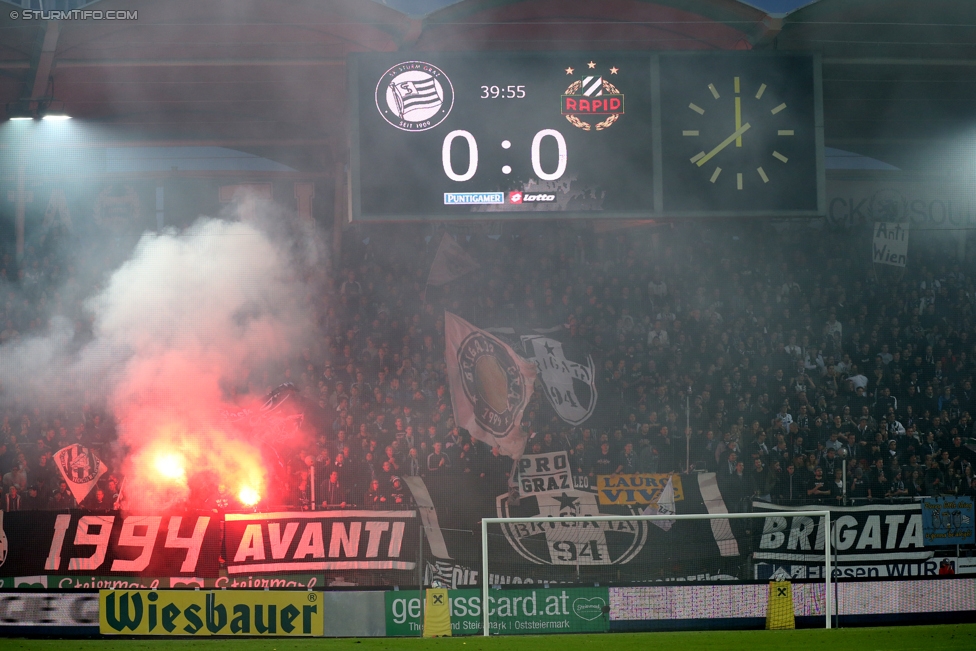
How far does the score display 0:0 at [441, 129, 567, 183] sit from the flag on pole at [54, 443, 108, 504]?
→ 588cm

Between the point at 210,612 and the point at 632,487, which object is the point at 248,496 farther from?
the point at 632,487

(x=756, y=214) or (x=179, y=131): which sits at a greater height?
(x=179, y=131)

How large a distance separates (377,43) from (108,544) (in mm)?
5894

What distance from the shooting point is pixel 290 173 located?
55.1 feet

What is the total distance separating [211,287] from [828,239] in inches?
363

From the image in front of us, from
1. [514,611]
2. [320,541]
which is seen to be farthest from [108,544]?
[514,611]

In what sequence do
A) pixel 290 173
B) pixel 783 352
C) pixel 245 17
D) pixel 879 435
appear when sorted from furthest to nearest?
1. pixel 290 173
2. pixel 783 352
3. pixel 879 435
4. pixel 245 17

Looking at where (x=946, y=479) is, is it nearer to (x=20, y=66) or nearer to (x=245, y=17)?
(x=245, y=17)

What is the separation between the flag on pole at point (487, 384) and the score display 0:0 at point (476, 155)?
4451mm

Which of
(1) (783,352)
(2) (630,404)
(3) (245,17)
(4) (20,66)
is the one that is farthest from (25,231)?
(1) (783,352)

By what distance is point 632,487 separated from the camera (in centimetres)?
1077

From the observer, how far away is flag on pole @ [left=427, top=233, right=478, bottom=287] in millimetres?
13703

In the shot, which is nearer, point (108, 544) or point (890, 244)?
point (108, 544)

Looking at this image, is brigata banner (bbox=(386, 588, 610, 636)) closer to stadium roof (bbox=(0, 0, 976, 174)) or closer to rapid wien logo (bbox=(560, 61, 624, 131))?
rapid wien logo (bbox=(560, 61, 624, 131))
